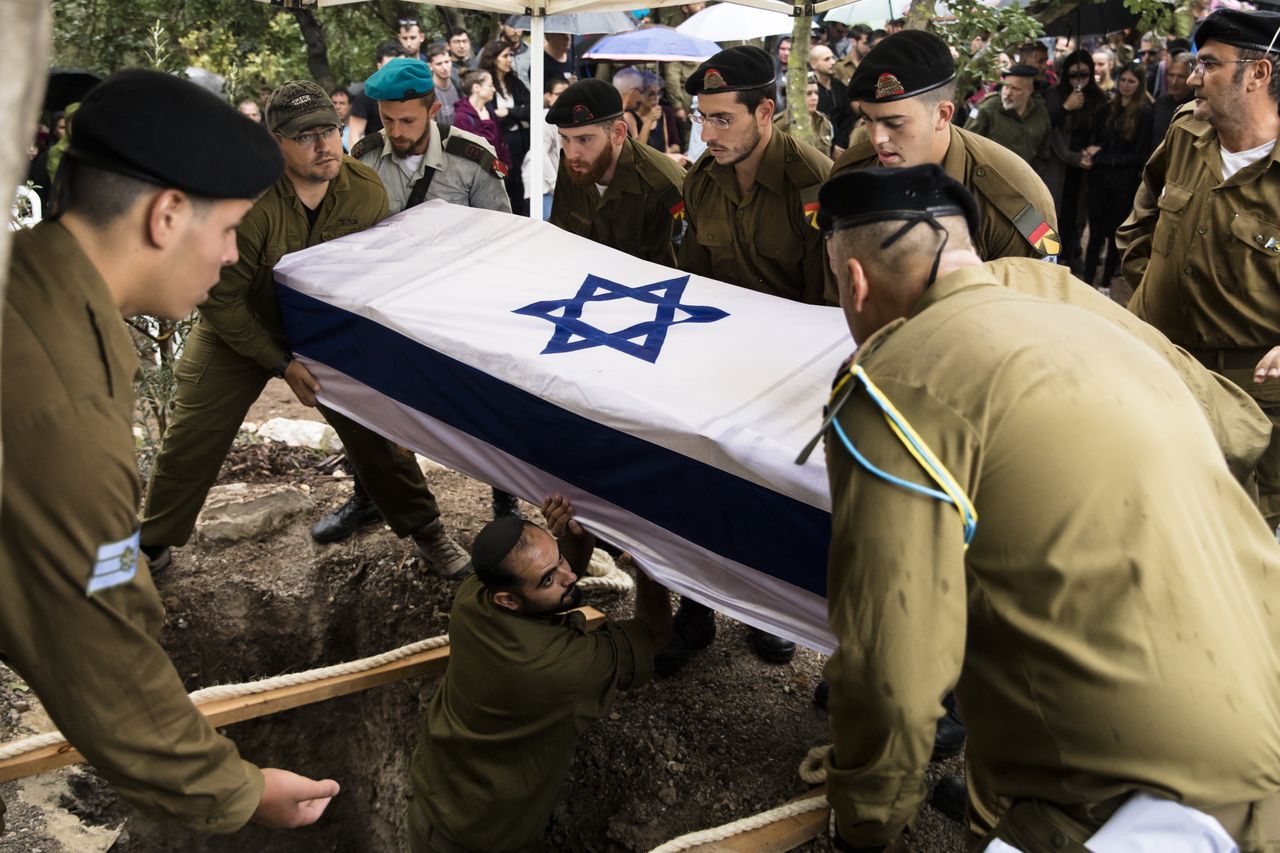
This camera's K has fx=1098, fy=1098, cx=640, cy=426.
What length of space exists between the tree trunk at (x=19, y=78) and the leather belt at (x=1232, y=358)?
3.08m

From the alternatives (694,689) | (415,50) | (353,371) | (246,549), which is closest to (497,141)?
(415,50)

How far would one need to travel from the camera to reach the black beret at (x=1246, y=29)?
2957 mm

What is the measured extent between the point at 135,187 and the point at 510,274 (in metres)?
1.83

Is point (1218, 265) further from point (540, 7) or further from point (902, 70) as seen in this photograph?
point (540, 7)

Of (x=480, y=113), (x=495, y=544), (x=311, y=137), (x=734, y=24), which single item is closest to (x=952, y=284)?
(x=495, y=544)

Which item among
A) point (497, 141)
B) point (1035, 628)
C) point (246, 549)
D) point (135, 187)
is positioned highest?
point (135, 187)

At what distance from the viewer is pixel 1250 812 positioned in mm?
1620

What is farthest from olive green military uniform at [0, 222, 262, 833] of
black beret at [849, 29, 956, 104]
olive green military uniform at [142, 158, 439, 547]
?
black beret at [849, 29, 956, 104]

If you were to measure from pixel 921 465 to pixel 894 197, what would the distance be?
18.6 inches

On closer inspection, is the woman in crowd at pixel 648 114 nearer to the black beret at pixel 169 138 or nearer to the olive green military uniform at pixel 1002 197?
the olive green military uniform at pixel 1002 197

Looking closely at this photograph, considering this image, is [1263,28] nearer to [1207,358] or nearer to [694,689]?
[1207,358]

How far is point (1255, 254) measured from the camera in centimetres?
315

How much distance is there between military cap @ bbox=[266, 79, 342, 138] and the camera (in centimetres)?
347

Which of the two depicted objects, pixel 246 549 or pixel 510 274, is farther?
pixel 246 549
